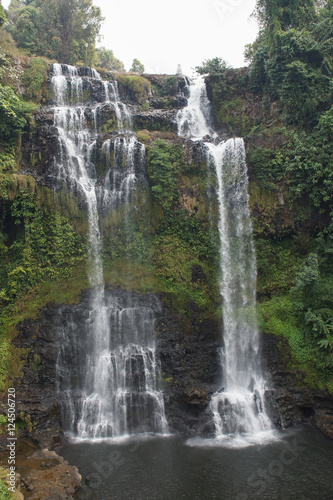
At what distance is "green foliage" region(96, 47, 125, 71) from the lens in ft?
123

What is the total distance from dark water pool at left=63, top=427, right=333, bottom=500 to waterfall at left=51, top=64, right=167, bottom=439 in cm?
124

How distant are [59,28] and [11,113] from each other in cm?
1724

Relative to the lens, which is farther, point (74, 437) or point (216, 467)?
point (74, 437)

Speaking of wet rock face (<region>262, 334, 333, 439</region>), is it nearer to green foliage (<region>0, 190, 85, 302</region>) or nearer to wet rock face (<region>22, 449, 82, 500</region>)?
wet rock face (<region>22, 449, 82, 500</region>)

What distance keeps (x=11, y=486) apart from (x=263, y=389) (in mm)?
9978

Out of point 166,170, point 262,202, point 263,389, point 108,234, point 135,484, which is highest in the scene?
point 166,170

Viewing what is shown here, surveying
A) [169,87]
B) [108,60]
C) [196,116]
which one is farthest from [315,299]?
[108,60]

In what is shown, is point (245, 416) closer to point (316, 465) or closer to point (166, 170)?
point (316, 465)

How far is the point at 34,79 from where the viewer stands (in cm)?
2102

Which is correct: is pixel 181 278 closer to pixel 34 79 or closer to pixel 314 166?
pixel 314 166

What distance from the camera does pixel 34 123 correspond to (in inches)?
722

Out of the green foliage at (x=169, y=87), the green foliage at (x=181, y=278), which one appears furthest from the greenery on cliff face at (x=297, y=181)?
the green foliage at (x=169, y=87)

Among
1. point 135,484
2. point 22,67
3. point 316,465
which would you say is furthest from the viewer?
point 22,67

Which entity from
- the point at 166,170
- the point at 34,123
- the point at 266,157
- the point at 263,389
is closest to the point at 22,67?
the point at 34,123
